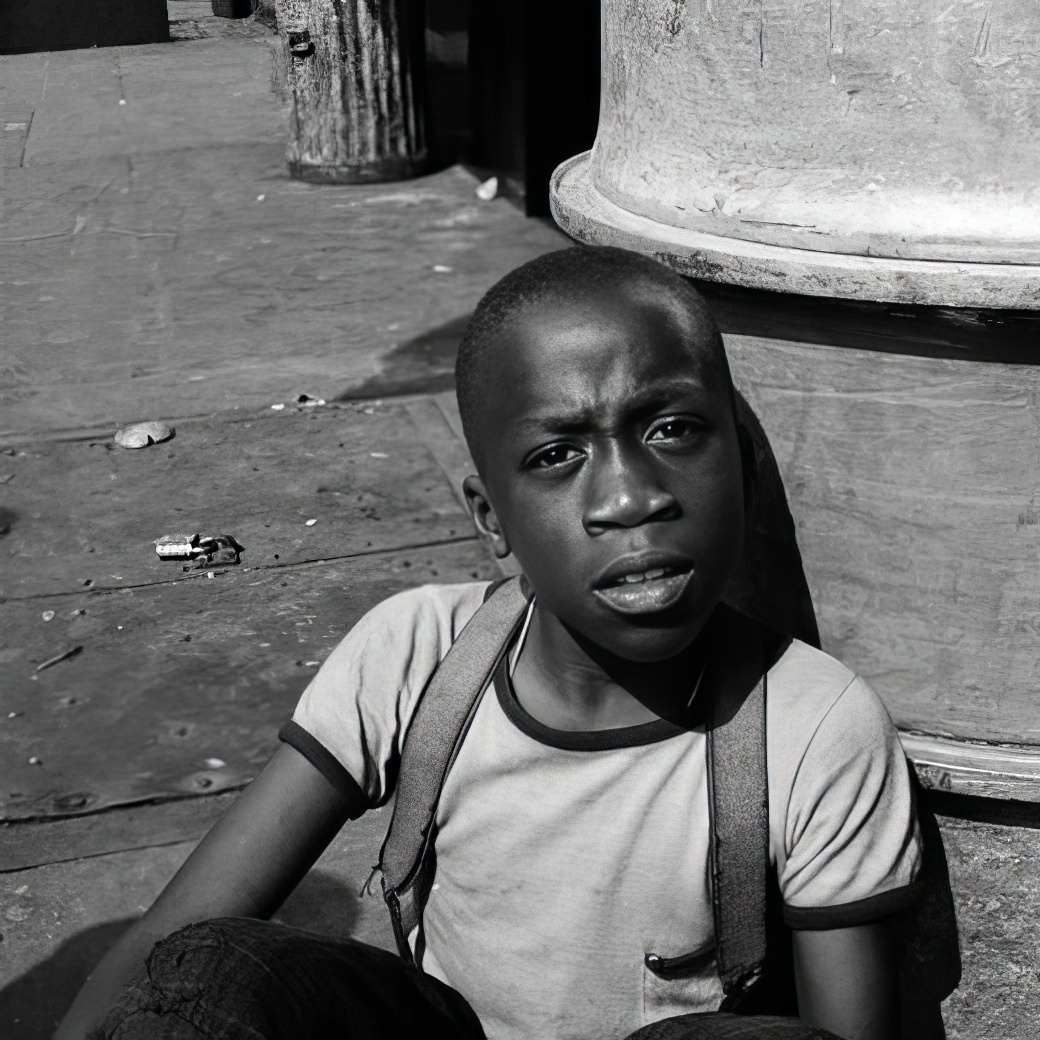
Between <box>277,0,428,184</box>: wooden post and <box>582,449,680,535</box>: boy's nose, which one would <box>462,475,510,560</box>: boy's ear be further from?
<box>277,0,428,184</box>: wooden post

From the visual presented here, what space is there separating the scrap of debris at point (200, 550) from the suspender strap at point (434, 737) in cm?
223

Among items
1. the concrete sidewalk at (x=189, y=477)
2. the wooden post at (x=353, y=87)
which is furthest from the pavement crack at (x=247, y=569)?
the wooden post at (x=353, y=87)

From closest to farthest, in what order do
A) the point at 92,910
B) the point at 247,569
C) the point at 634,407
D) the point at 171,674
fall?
the point at 634,407 → the point at 92,910 → the point at 171,674 → the point at 247,569

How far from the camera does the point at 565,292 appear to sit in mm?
1711

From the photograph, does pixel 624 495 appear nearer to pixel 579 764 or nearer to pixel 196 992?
pixel 579 764

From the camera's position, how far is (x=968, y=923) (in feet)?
6.85

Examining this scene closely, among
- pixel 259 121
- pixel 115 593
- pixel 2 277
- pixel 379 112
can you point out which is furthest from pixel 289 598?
pixel 259 121

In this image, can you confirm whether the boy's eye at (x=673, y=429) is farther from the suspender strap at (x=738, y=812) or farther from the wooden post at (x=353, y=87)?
the wooden post at (x=353, y=87)

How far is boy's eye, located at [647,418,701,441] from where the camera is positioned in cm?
168

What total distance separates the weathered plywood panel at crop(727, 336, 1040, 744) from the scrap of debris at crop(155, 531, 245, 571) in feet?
7.69

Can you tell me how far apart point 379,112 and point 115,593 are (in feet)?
16.8

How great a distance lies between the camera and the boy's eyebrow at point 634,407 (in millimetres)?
1658

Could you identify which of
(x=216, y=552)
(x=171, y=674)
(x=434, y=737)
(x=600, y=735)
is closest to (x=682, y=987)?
(x=600, y=735)

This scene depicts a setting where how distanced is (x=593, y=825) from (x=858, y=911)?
32cm
